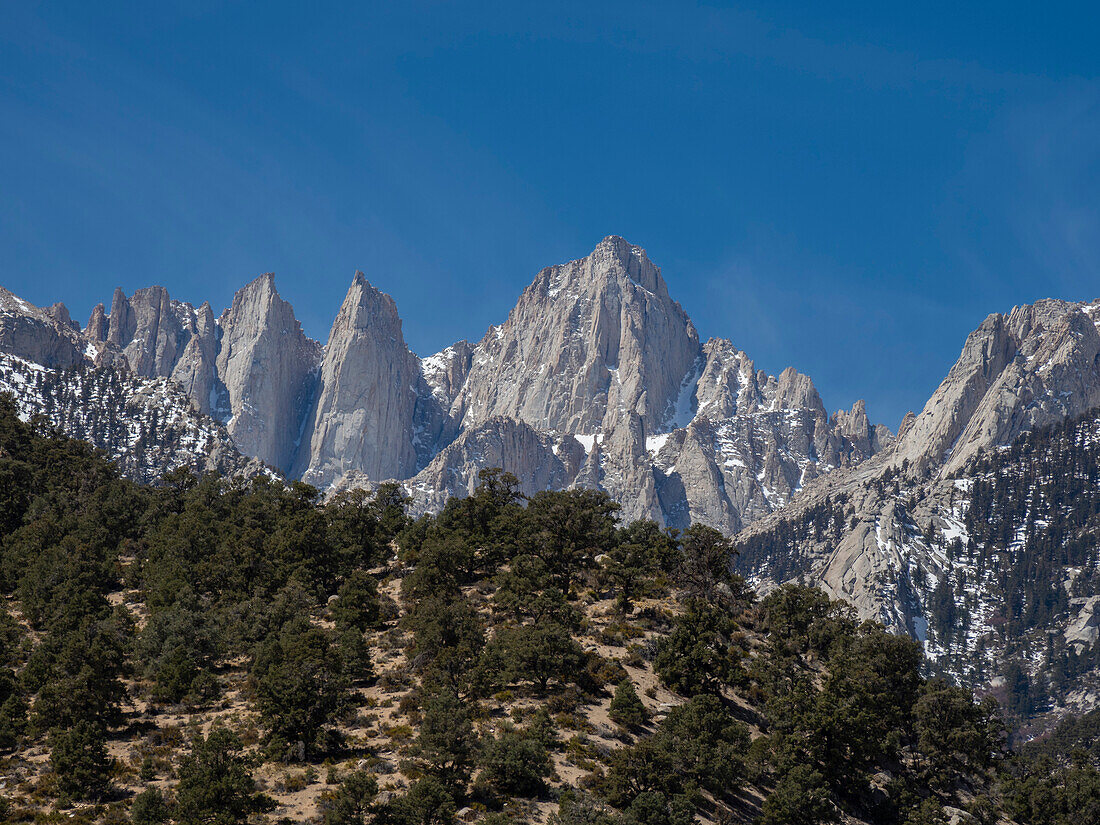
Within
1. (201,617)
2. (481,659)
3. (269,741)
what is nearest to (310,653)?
(269,741)

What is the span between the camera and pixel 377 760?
52.8 meters

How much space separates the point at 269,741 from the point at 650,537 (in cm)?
6229

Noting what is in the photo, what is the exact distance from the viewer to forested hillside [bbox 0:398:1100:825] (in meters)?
49.2

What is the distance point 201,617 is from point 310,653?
56.9 ft

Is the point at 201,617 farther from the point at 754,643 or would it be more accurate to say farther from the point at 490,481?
the point at 754,643

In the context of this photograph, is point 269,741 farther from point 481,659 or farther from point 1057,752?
point 1057,752

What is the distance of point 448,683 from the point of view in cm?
6050

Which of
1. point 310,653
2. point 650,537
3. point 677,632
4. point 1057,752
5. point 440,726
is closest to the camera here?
point 440,726

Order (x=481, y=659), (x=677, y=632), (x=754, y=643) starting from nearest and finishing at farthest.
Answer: (x=481, y=659), (x=677, y=632), (x=754, y=643)

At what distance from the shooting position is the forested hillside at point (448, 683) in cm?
4919

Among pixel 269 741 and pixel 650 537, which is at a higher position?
pixel 650 537

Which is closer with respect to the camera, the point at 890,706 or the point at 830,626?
the point at 890,706

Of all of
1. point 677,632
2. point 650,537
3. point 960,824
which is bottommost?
point 960,824

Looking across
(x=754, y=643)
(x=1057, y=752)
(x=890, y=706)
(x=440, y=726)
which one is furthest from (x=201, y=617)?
(x=1057, y=752)
